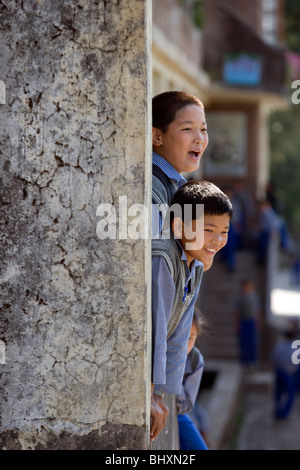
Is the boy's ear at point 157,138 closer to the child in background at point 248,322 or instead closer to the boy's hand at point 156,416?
the boy's hand at point 156,416

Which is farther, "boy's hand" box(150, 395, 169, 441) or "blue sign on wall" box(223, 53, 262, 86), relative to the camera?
"blue sign on wall" box(223, 53, 262, 86)

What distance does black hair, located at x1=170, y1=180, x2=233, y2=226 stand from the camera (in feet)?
8.80

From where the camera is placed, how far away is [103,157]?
7.88 ft

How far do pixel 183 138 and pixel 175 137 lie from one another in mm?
30

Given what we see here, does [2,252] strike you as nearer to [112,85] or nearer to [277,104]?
[112,85]

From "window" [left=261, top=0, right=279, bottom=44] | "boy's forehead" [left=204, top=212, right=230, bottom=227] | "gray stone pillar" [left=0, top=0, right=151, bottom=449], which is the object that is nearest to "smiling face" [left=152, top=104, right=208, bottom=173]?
"boy's forehead" [left=204, top=212, right=230, bottom=227]

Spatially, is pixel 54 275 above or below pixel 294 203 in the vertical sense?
below

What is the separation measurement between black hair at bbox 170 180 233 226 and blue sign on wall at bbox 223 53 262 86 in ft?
57.5

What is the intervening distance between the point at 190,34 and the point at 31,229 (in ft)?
50.0

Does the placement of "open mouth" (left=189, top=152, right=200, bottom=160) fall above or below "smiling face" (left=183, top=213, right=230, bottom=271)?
above

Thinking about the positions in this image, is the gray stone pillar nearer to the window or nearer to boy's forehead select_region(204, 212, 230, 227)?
boy's forehead select_region(204, 212, 230, 227)

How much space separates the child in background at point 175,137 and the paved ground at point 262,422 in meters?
8.25

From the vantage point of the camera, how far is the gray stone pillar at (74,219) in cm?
240

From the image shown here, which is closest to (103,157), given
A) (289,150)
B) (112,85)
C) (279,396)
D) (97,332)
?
(112,85)
